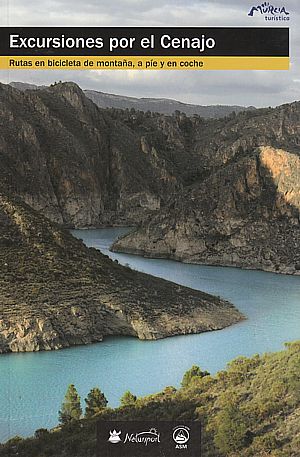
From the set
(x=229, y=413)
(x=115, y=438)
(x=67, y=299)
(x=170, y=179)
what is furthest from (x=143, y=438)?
(x=170, y=179)

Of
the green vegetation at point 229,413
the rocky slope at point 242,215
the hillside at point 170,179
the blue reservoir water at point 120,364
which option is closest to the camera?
the green vegetation at point 229,413

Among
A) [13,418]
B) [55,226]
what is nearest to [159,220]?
[55,226]

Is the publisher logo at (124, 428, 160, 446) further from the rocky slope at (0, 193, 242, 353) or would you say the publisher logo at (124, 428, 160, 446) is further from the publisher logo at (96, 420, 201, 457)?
the rocky slope at (0, 193, 242, 353)

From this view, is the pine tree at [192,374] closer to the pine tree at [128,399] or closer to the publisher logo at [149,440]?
the pine tree at [128,399]

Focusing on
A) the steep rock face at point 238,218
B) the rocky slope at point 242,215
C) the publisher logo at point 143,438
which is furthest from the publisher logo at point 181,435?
the steep rock face at point 238,218

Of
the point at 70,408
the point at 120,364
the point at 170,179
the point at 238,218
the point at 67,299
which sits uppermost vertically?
the point at 170,179

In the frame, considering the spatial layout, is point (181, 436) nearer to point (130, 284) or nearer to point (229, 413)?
point (229, 413)
